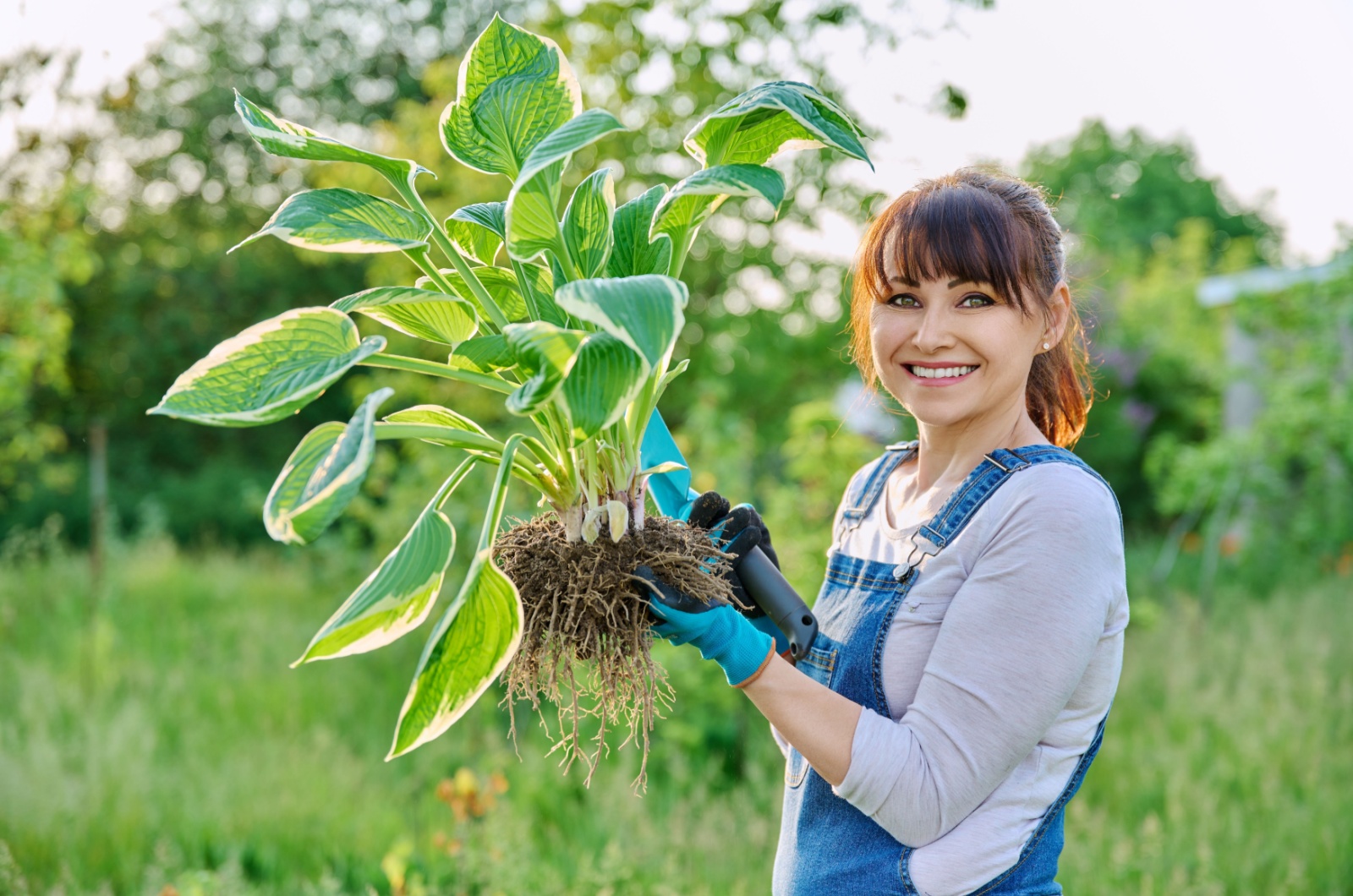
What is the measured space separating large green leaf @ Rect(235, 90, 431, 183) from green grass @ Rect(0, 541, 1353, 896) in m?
1.87

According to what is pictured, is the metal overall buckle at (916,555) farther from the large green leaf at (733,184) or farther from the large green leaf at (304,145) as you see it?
the large green leaf at (304,145)

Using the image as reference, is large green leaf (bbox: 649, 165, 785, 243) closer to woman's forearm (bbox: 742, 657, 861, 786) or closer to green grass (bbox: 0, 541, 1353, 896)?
woman's forearm (bbox: 742, 657, 861, 786)

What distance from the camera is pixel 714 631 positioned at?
4.16 ft

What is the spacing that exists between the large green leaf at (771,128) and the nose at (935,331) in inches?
12.4

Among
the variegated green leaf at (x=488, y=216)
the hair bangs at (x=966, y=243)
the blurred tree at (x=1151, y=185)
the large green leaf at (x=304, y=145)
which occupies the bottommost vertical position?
the hair bangs at (x=966, y=243)

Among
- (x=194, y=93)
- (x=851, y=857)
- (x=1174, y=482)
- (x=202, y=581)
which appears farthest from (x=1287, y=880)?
(x=194, y=93)

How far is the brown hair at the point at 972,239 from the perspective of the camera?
4.50ft

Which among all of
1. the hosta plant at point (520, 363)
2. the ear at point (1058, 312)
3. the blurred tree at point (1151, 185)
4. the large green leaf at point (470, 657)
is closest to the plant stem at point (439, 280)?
the hosta plant at point (520, 363)

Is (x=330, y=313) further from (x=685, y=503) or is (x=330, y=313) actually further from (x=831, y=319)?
(x=831, y=319)

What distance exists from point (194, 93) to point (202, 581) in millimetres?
10152

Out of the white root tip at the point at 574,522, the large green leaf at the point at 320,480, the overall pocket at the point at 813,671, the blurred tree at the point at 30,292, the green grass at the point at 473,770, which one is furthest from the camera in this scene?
the blurred tree at the point at 30,292

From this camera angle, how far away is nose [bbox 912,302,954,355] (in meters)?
1.39

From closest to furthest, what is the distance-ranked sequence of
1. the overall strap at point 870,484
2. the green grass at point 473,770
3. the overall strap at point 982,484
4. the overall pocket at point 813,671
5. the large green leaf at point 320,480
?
1. the large green leaf at point 320,480
2. the overall strap at point 982,484
3. the overall pocket at point 813,671
4. the overall strap at point 870,484
5. the green grass at point 473,770

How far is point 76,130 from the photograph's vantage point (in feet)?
16.1
